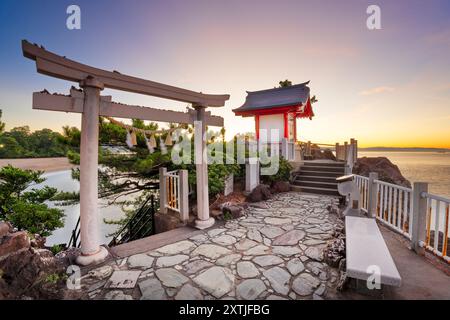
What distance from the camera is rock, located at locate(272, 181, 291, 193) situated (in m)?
9.16

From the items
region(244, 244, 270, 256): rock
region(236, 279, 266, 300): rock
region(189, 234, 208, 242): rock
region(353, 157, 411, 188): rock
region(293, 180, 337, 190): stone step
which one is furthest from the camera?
region(353, 157, 411, 188): rock

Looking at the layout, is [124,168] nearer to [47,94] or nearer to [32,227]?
[32,227]

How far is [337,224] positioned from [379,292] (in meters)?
2.87

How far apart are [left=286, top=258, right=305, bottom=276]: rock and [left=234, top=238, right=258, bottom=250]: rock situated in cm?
88

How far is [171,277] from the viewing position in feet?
9.97

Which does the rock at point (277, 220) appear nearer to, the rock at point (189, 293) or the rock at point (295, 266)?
the rock at point (295, 266)

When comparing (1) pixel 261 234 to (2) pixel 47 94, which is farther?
(1) pixel 261 234

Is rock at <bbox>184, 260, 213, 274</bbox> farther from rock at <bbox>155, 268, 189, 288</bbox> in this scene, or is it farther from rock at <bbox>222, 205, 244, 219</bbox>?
rock at <bbox>222, 205, 244, 219</bbox>

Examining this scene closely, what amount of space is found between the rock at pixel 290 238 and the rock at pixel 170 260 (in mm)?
1913

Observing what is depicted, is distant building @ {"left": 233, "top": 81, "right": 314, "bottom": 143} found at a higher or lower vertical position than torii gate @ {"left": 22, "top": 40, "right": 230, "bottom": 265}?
higher

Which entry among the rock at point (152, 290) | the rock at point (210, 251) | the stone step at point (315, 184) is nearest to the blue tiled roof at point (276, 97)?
the stone step at point (315, 184)

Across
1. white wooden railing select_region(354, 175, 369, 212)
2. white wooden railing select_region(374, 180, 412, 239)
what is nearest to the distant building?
white wooden railing select_region(354, 175, 369, 212)
